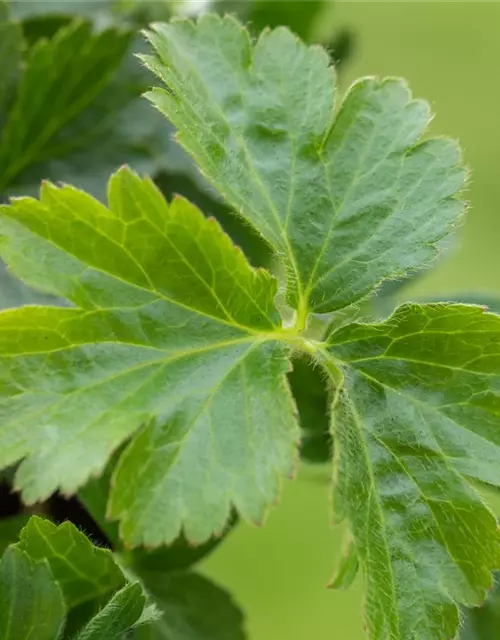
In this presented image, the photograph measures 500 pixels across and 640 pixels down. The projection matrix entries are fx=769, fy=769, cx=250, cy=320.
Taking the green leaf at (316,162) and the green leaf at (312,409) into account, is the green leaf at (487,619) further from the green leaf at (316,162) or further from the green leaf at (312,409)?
the green leaf at (316,162)

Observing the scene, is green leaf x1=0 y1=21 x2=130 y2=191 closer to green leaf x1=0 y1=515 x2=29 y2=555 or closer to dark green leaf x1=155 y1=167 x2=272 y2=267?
dark green leaf x1=155 y1=167 x2=272 y2=267

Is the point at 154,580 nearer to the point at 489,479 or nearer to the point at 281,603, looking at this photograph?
the point at 489,479

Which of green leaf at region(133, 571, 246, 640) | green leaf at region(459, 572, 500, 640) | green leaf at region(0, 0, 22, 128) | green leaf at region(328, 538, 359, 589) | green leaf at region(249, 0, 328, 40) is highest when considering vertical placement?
green leaf at region(249, 0, 328, 40)

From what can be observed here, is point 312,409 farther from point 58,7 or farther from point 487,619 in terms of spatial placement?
point 58,7

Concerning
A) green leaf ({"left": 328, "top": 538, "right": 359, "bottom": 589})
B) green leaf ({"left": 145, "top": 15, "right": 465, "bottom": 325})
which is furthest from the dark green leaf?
green leaf ({"left": 328, "top": 538, "right": 359, "bottom": 589})

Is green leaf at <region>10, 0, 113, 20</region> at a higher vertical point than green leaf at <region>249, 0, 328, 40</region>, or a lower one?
lower

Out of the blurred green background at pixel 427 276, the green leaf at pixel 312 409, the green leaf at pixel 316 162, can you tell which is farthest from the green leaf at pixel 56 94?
the blurred green background at pixel 427 276

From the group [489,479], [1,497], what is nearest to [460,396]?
[489,479]
